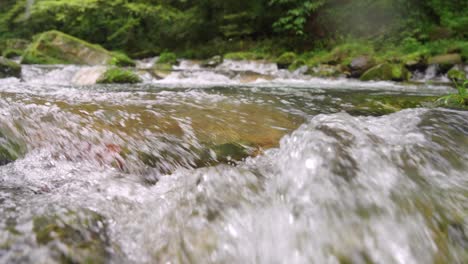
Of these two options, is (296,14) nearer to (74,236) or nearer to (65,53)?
(65,53)

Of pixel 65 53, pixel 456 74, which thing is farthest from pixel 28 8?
pixel 456 74

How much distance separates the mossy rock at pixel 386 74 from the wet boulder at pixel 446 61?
1.34 m

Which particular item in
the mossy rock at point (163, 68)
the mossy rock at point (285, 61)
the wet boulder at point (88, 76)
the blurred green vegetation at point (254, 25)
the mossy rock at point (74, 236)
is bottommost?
the mossy rock at point (74, 236)

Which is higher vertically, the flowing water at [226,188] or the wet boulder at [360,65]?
the wet boulder at [360,65]

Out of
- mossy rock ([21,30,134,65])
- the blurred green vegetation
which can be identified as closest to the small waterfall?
the blurred green vegetation

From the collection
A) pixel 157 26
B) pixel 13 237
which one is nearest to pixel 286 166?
pixel 13 237

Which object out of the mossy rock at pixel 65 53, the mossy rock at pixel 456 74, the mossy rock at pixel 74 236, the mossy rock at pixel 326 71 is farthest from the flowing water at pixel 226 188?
the mossy rock at pixel 65 53

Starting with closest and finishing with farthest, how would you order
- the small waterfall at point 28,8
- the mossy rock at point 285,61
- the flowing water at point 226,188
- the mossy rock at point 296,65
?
1. the flowing water at point 226,188
2. the mossy rock at point 296,65
3. the mossy rock at point 285,61
4. the small waterfall at point 28,8

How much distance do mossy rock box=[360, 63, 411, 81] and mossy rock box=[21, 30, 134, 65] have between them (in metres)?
7.54

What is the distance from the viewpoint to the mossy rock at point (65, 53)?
33.5ft

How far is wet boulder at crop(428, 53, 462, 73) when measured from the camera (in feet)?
26.2

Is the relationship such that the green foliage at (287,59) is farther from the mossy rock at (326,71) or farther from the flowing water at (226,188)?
the flowing water at (226,188)

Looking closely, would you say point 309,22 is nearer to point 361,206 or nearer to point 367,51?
point 367,51

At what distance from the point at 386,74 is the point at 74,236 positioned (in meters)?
7.63
